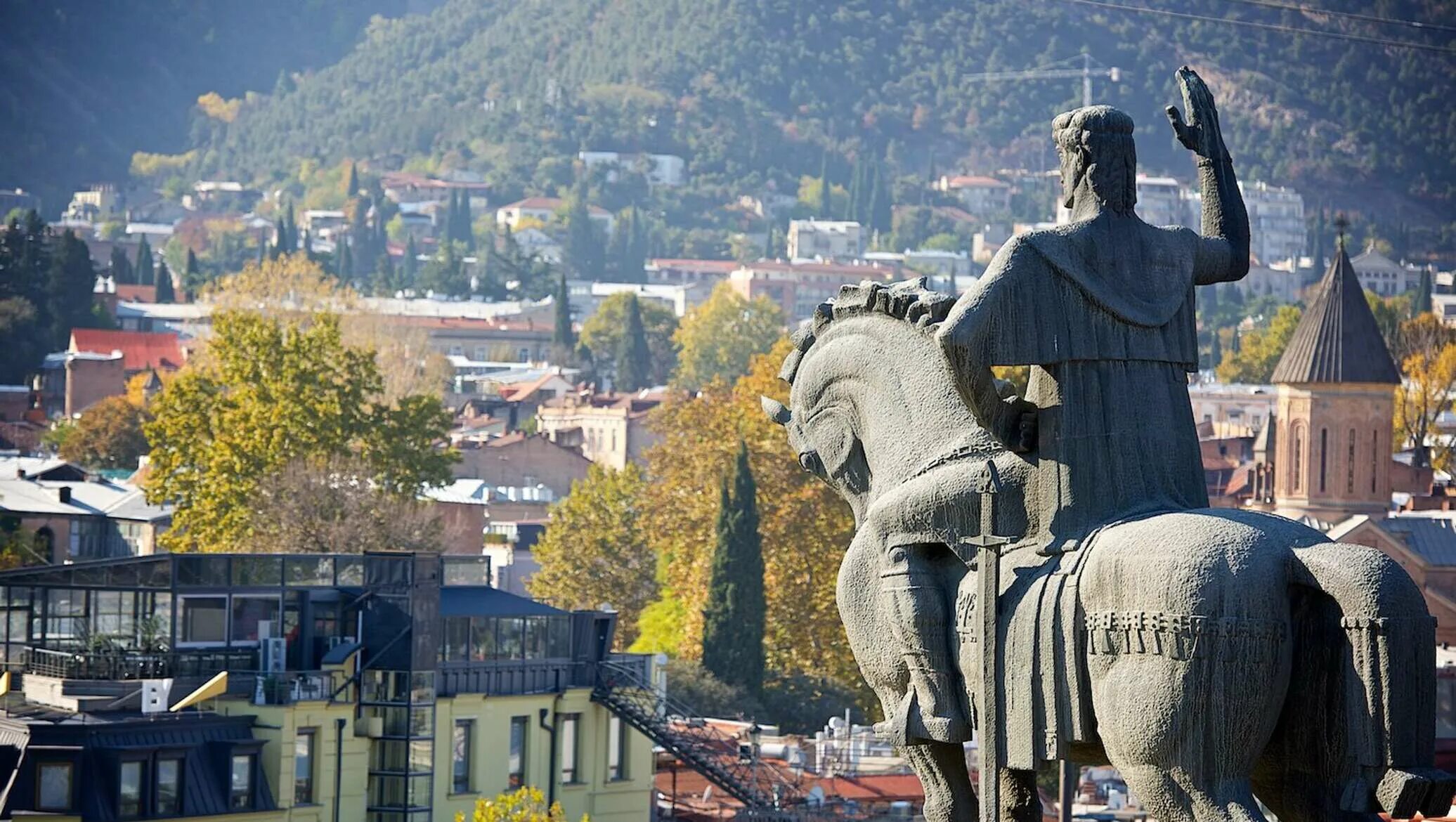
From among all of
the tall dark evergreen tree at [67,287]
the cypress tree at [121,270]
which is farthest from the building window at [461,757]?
the cypress tree at [121,270]

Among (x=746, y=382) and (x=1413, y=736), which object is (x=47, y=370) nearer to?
(x=746, y=382)

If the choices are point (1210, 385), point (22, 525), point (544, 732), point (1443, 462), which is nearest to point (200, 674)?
point (544, 732)

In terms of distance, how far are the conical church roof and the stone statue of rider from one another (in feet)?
260

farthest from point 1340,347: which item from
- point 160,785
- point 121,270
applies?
point 121,270

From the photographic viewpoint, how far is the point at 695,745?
44594 mm

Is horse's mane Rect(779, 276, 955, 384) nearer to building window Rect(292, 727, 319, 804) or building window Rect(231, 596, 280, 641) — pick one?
building window Rect(292, 727, 319, 804)

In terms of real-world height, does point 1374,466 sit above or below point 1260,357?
below

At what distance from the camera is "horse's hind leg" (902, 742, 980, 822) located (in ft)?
41.7

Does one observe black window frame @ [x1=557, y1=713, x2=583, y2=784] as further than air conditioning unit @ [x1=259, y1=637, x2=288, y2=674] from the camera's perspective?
Yes

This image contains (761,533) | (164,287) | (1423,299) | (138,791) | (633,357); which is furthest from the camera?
(1423,299)

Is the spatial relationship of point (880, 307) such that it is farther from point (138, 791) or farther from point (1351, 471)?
point (1351, 471)

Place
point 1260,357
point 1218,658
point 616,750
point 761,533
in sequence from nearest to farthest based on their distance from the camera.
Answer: point 1218,658 < point 616,750 < point 761,533 < point 1260,357

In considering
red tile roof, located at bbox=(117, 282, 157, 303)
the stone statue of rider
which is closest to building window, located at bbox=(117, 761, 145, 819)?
the stone statue of rider

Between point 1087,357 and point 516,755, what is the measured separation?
30224 mm
